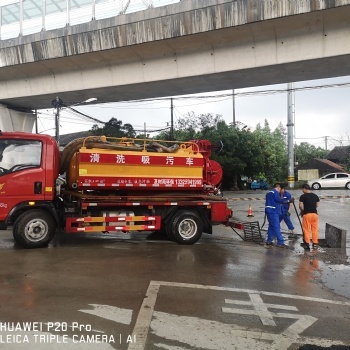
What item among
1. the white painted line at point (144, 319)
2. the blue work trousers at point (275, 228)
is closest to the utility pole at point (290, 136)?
the blue work trousers at point (275, 228)

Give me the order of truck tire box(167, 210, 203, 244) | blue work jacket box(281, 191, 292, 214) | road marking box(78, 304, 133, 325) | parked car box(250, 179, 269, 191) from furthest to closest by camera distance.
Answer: parked car box(250, 179, 269, 191) → blue work jacket box(281, 191, 292, 214) → truck tire box(167, 210, 203, 244) → road marking box(78, 304, 133, 325)

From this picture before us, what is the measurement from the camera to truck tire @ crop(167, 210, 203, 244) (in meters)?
8.34

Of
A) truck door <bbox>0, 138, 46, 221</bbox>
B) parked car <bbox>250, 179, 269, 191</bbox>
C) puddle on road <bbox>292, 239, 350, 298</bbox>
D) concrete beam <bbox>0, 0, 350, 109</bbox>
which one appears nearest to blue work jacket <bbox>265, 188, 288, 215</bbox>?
puddle on road <bbox>292, 239, 350, 298</bbox>

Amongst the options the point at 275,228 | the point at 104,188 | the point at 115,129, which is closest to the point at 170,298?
the point at 104,188

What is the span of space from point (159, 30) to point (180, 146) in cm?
526

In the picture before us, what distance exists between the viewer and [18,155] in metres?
7.25

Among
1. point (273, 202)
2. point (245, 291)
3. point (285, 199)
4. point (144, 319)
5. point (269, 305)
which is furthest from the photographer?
point (285, 199)

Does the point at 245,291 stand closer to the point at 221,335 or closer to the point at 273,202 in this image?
the point at 221,335

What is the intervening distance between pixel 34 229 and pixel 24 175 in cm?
110

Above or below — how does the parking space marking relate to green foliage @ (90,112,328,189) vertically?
below

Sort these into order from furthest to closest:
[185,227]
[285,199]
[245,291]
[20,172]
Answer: [285,199] → [185,227] → [20,172] → [245,291]

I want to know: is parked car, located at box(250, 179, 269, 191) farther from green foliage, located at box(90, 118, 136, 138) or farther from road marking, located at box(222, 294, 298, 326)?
road marking, located at box(222, 294, 298, 326)

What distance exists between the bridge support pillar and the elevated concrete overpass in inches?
53.4

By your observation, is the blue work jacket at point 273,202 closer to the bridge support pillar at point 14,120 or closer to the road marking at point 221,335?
the road marking at point 221,335
